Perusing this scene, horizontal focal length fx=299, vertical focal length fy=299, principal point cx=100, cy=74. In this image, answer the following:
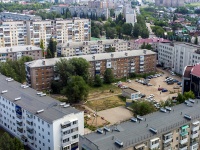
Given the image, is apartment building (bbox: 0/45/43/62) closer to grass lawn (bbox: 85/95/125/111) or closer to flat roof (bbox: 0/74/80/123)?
flat roof (bbox: 0/74/80/123)

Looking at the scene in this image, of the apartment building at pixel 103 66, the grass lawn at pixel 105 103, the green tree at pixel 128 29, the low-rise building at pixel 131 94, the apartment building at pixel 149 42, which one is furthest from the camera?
the green tree at pixel 128 29

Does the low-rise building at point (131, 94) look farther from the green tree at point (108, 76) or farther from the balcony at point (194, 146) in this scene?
the balcony at point (194, 146)

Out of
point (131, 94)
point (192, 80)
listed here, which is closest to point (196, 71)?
point (192, 80)

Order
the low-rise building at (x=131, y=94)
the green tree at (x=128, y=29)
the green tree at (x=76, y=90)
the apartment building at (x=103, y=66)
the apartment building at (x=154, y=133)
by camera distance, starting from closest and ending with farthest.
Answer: the apartment building at (x=154, y=133) → the green tree at (x=76, y=90) → the low-rise building at (x=131, y=94) → the apartment building at (x=103, y=66) → the green tree at (x=128, y=29)

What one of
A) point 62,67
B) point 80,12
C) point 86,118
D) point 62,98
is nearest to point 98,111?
point 86,118

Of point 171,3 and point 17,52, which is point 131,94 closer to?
point 17,52

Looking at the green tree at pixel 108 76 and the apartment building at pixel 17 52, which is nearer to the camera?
the green tree at pixel 108 76

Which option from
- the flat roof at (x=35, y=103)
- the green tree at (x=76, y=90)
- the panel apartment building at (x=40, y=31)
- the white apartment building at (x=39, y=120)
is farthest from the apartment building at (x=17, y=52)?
the white apartment building at (x=39, y=120)
